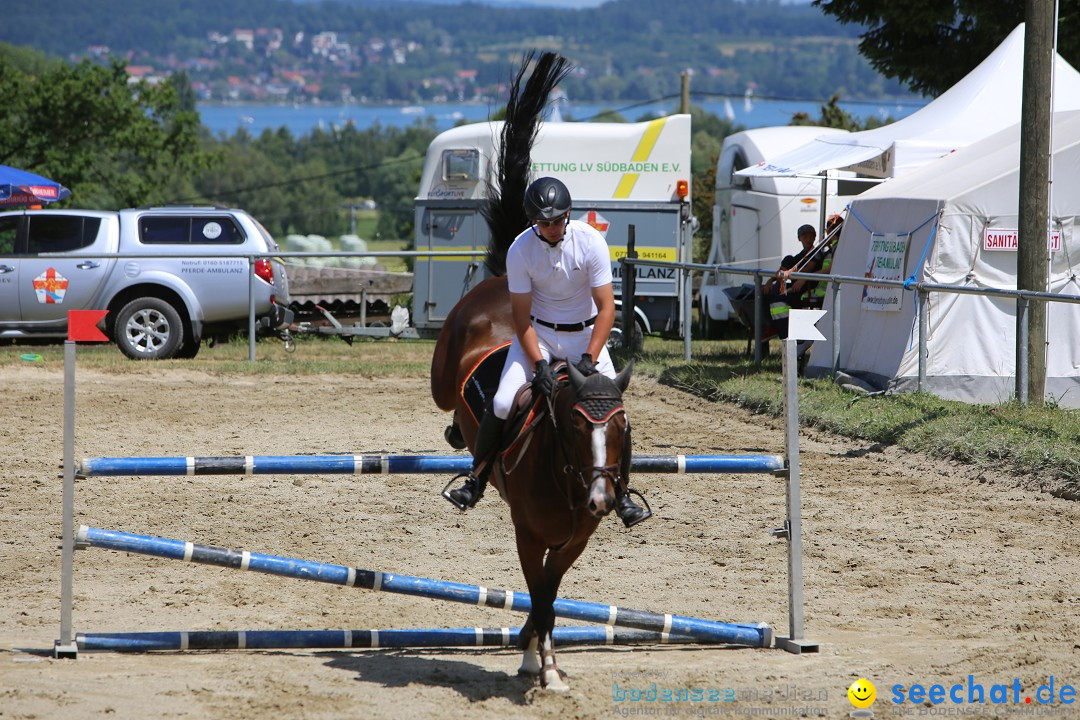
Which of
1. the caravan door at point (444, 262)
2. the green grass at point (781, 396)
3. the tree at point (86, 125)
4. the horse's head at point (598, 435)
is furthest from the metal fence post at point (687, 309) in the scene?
the tree at point (86, 125)

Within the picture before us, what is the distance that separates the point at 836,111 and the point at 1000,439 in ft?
104

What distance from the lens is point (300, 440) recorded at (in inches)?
441

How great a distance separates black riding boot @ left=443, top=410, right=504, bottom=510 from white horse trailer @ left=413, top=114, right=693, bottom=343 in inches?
558

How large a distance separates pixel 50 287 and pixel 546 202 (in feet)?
43.6

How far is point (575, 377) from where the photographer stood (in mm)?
4887

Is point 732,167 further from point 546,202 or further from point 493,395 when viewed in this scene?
point 546,202

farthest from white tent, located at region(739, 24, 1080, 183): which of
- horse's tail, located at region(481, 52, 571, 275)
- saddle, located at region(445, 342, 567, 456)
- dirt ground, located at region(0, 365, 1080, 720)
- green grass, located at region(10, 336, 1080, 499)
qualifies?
saddle, located at region(445, 342, 567, 456)

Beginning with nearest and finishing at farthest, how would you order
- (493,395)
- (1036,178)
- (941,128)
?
(493,395) < (1036,178) < (941,128)

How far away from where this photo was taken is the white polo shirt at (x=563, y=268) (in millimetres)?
5473

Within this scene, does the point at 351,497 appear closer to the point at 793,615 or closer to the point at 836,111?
the point at 793,615

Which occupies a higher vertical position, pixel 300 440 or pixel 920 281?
pixel 920 281

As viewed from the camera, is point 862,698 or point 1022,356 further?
point 1022,356

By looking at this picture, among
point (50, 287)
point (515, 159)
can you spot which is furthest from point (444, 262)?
point (515, 159)

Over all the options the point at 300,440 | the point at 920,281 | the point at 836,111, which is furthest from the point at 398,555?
the point at 836,111
